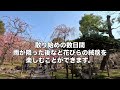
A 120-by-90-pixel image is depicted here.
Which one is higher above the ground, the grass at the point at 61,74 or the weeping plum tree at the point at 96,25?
the weeping plum tree at the point at 96,25

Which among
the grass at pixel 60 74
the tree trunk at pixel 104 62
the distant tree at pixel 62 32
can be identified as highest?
the distant tree at pixel 62 32

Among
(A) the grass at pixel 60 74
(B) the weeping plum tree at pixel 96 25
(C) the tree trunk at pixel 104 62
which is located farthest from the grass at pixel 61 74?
(B) the weeping plum tree at pixel 96 25

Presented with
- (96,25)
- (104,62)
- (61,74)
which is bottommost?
(61,74)

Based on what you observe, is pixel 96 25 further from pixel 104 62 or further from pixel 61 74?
pixel 61 74

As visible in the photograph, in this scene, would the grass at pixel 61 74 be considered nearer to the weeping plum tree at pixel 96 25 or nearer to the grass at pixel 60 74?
the grass at pixel 60 74

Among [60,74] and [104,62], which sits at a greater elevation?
[104,62]

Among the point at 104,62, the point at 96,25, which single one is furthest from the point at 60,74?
the point at 96,25

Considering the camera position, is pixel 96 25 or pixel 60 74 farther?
pixel 96 25

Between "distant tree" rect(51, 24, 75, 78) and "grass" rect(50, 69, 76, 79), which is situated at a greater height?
"distant tree" rect(51, 24, 75, 78)

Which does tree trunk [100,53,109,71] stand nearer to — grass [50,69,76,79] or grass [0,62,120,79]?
grass [0,62,120,79]

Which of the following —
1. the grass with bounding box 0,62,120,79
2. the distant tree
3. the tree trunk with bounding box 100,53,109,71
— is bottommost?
the grass with bounding box 0,62,120,79

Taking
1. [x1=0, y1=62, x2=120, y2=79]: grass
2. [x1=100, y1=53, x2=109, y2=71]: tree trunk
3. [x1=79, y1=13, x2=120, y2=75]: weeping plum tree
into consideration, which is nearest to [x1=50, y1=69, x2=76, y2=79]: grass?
[x1=0, y1=62, x2=120, y2=79]: grass
